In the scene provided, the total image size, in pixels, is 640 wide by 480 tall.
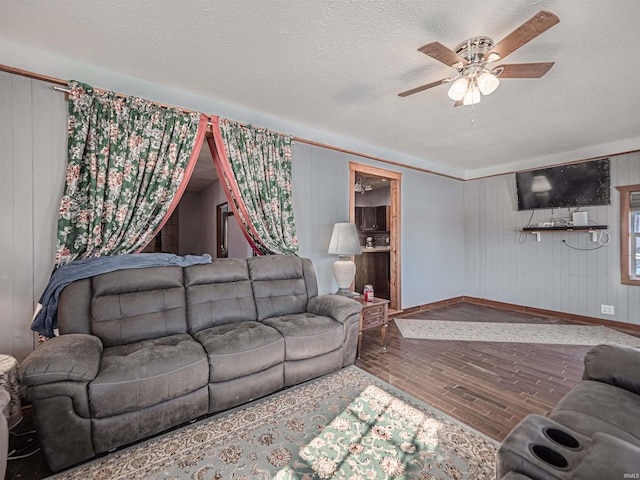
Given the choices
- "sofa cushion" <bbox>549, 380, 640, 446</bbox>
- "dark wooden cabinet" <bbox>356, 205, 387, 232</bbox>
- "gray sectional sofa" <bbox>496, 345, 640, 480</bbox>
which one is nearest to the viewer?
"gray sectional sofa" <bbox>496, 345, 640, 480</bbox>

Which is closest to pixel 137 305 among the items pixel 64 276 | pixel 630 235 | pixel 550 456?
pixel 64 276

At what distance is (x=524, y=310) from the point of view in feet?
16.4

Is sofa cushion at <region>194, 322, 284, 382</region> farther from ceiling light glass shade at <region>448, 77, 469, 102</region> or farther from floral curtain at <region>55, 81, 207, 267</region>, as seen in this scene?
ceiling light glass shade at <region>448, 77, 469, 102</region>

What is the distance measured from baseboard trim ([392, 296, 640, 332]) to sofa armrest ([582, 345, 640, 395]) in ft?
10.5

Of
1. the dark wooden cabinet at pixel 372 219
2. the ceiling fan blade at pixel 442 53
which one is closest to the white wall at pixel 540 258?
the dark wooden cabinet at pixel 372 219

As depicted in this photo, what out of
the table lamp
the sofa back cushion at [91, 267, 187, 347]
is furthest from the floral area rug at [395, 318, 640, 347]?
the sofa back cushion at [91, 267, 187, 347]

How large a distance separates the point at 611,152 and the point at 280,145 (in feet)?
15.6

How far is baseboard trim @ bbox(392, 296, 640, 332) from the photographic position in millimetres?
4066

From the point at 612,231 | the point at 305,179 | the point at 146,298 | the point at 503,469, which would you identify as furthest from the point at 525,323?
the point at 146,298

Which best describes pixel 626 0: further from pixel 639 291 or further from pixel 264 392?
pixel 639 291

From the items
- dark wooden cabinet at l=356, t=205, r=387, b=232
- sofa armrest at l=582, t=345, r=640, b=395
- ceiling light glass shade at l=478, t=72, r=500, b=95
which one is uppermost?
ceiling light glass shade at l=478, t=72, r=500, b=95

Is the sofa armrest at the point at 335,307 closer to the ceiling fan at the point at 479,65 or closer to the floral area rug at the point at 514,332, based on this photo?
the floral area rug at the point at 514,332

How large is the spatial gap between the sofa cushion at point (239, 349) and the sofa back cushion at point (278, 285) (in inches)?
17.0

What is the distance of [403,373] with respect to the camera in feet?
8.77
